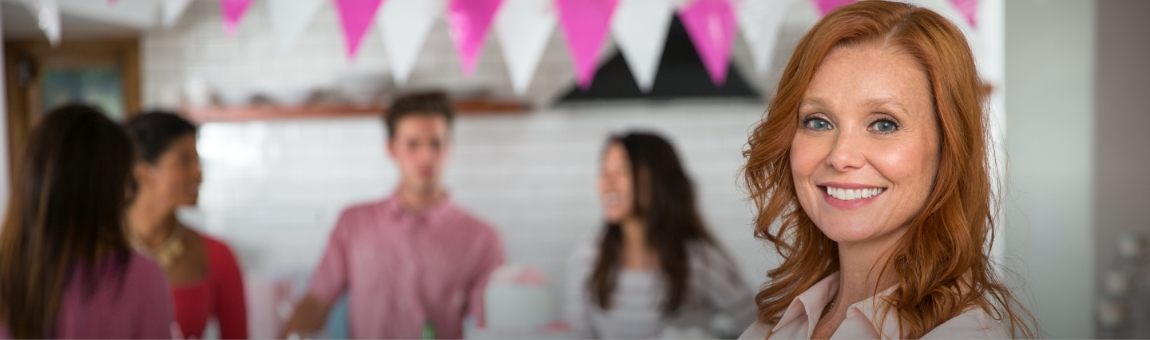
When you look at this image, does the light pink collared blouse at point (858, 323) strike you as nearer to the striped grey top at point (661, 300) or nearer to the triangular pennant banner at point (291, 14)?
the triangular pennant banner at point (291, 14)

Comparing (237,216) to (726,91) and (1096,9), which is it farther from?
(1096,9)

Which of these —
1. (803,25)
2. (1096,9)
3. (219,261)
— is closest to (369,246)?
(219,261)

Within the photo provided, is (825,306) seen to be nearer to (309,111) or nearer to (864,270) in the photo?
(864,270)

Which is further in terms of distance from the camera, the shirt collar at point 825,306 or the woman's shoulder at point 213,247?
the woman's shoulder at point 213,247

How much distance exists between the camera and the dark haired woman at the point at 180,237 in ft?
6.49

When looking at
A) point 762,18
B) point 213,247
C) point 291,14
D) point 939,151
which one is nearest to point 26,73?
point 213,247

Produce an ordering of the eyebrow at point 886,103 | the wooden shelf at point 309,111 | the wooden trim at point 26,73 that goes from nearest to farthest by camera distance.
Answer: the eyebrow at point 886,103
the wooden trim at point 26,73
the wooden shelf at point 309,111

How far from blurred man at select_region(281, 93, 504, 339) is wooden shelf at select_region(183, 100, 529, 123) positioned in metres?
0.55

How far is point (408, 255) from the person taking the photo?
2.74 metres

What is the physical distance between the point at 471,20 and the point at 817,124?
108 centimetres

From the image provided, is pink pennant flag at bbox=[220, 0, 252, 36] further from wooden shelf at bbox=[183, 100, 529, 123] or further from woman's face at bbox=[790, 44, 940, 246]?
wooden shelf at bbox=[183, 100, 529, 123]

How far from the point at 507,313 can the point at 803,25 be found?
6.23 ft

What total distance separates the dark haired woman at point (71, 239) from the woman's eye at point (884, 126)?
49.2 inches

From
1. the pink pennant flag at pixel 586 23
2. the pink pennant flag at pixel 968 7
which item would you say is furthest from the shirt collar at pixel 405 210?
the pink pennant flag at pixel 968 7
